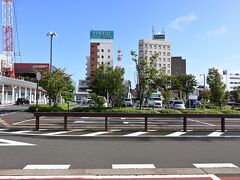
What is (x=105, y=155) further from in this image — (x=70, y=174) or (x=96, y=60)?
(x=96, y=60)

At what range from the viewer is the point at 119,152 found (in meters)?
9.87

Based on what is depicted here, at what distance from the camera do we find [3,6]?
95750 millimetres

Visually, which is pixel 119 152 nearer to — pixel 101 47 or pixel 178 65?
pixel 101 47

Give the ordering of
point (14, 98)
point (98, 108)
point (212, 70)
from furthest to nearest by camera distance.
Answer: point (14, 98), point (212, 70), point (98, 108)

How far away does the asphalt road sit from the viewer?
840 centimetres

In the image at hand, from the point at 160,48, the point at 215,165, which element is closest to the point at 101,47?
the point at 160,48

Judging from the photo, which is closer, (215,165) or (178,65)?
(215,165)

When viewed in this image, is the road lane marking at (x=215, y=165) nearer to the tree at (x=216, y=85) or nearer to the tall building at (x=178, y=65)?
the tree at (x=216, y=85)

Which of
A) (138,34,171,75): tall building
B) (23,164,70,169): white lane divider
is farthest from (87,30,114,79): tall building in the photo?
(23,164,70,169): white lane divider

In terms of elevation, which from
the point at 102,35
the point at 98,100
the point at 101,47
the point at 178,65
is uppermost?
the point at 102,35

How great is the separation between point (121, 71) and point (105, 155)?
25.3 m

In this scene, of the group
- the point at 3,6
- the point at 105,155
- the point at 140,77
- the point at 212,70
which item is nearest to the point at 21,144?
the point at 105,155

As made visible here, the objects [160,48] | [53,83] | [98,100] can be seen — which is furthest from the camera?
[160,48]

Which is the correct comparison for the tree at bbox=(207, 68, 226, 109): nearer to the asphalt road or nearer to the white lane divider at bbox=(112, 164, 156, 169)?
the asphalt road
